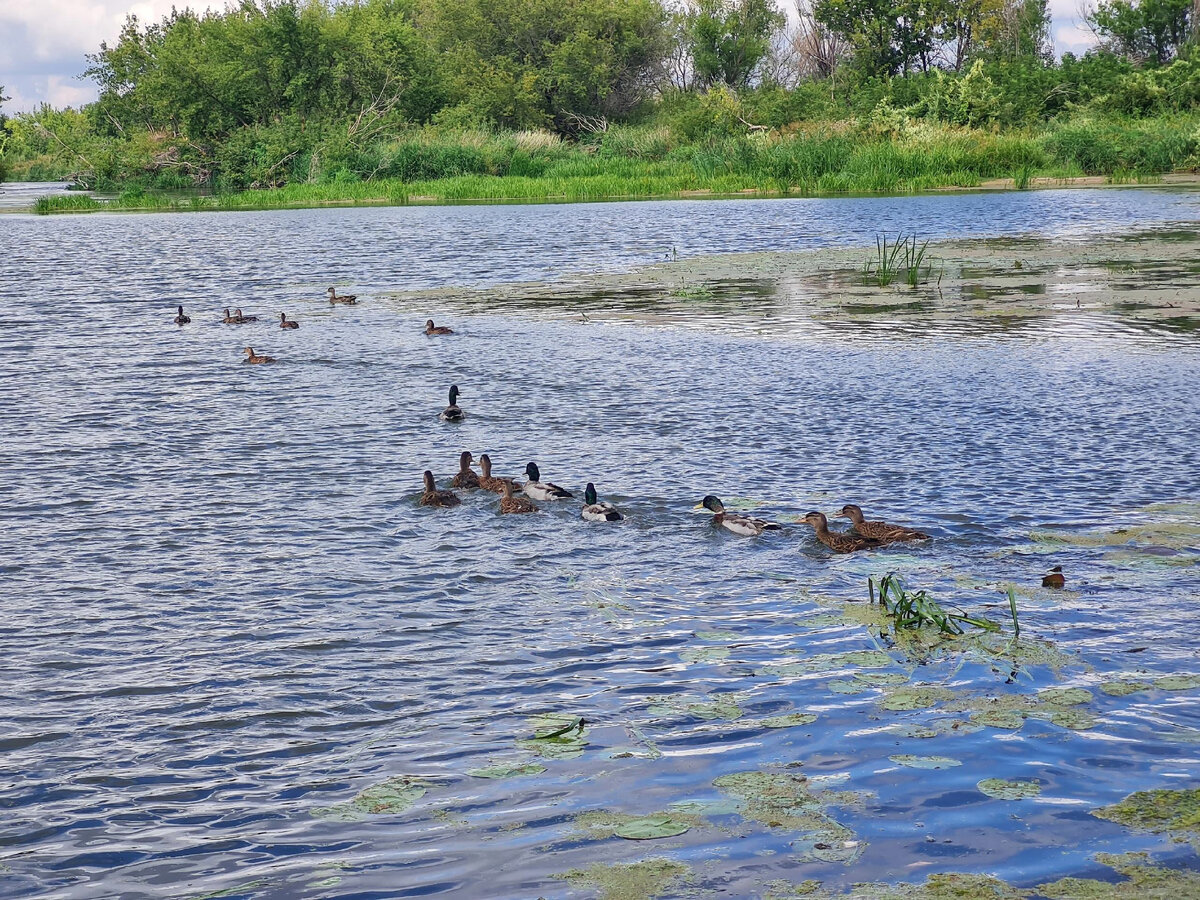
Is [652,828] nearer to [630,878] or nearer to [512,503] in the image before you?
[630,878]

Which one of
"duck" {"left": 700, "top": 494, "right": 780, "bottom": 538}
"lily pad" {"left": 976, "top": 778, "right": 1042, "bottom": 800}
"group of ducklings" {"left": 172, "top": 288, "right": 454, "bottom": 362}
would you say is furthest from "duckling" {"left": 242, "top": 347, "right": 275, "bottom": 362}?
"lily pad" {"left": 976, "top": 778, "right": 1042, "bottom": 800}

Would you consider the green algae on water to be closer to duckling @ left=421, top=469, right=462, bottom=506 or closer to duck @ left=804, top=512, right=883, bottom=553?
duck @ left=804, top=512, right=883, bottom=553

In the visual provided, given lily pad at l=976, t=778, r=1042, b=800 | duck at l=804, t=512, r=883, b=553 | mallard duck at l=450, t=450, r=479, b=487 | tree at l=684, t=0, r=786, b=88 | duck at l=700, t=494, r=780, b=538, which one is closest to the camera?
lily pad at l=976, t=778, r=1042, b=800

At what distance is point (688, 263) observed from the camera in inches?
1212

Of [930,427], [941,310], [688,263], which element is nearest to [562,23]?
[688,263]

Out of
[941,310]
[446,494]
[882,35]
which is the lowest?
[446,494]

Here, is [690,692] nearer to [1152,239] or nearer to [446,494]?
[446,494]

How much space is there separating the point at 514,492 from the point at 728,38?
8614 cm

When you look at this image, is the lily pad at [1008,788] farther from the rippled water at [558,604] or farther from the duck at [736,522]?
the duck at [736,522]

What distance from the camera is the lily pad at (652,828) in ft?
17.3

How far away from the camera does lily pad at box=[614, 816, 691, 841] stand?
5.26 meters

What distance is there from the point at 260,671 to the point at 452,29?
94908 millimetres

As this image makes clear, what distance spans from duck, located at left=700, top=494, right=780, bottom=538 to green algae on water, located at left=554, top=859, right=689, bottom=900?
4.64 m

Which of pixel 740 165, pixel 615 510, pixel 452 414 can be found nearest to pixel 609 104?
pixel 740 165
